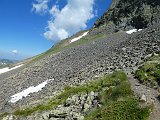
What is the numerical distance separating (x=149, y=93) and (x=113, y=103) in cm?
339

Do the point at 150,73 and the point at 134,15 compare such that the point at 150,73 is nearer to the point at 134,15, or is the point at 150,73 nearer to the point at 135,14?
the point at 134,15

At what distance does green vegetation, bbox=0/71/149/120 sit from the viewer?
20.8 m

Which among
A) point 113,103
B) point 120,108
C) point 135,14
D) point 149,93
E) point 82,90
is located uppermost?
point 135,14

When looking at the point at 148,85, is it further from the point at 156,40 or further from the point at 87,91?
the point at 156,40

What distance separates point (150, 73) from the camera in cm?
2778

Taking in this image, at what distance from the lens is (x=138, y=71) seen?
94.9 feet

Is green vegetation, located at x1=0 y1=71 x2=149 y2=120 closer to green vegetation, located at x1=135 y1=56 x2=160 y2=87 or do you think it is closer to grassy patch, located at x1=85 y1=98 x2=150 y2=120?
grassy patch, located at x1=85 y1=98 x2=150 y2=120

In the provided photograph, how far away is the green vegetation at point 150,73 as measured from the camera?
26178 millimetres

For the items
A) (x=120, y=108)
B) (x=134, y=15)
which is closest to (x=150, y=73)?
(x=120, y=108)

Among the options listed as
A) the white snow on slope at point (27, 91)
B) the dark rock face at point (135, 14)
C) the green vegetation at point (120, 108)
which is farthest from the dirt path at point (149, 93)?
the dark rock face at point (135, 14)

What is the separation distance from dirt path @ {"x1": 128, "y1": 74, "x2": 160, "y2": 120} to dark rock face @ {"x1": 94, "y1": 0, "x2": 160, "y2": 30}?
6033 centimetres

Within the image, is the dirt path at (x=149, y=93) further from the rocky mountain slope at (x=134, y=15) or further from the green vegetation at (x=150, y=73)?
the rocky mountain slope at (x=134, y=15)

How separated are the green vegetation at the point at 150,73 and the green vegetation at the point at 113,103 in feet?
4.91

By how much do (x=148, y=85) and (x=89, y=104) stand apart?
213 inches
